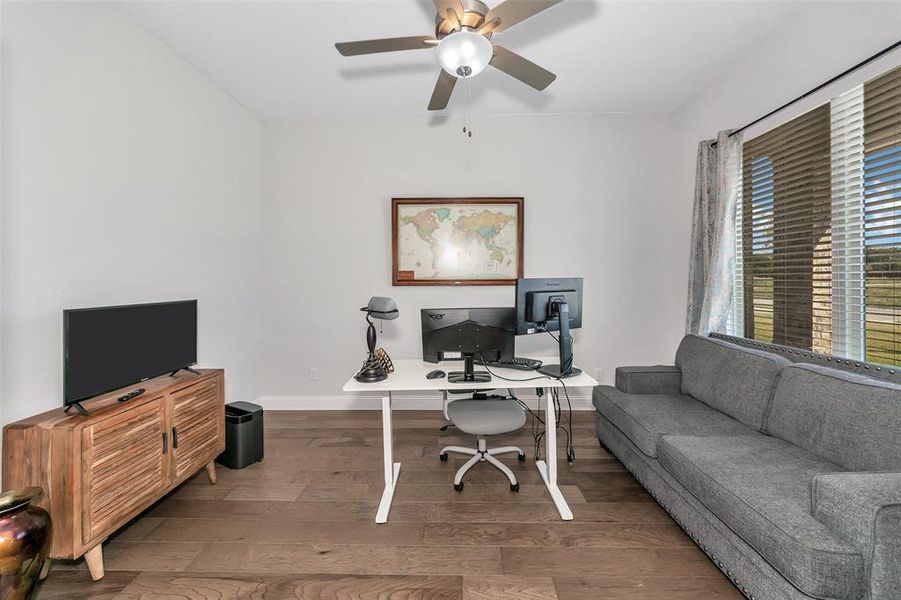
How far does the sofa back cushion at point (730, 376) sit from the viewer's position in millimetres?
2094

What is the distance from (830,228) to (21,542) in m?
4.03

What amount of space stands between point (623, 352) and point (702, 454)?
6.71 ft

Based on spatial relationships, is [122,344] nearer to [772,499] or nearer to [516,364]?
[516,364]

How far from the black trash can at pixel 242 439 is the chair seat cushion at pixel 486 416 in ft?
4.72

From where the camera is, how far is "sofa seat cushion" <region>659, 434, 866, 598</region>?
115cm

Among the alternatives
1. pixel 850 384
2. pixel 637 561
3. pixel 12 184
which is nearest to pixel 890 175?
pixel 850 384

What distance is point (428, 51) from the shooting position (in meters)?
2.63

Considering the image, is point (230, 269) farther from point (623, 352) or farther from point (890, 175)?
point (890, 175)

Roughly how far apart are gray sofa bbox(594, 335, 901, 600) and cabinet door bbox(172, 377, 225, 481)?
2.66 meters

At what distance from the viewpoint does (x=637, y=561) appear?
5.67 feet

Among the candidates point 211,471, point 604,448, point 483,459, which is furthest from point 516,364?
point 211,471

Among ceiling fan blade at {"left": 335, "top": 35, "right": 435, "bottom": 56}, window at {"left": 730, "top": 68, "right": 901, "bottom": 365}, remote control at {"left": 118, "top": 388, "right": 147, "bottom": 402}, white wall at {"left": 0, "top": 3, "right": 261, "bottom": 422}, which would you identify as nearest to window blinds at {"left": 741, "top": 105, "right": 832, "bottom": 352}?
window at {"left": 730, "top": 68, "right": 901, "bottom": 365}

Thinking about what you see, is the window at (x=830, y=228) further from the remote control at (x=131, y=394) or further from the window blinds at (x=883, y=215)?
the remote control at (x=131, y=394)

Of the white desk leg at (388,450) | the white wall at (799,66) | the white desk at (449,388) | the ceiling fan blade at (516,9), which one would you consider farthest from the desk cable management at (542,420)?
the white wall at (799,66)
